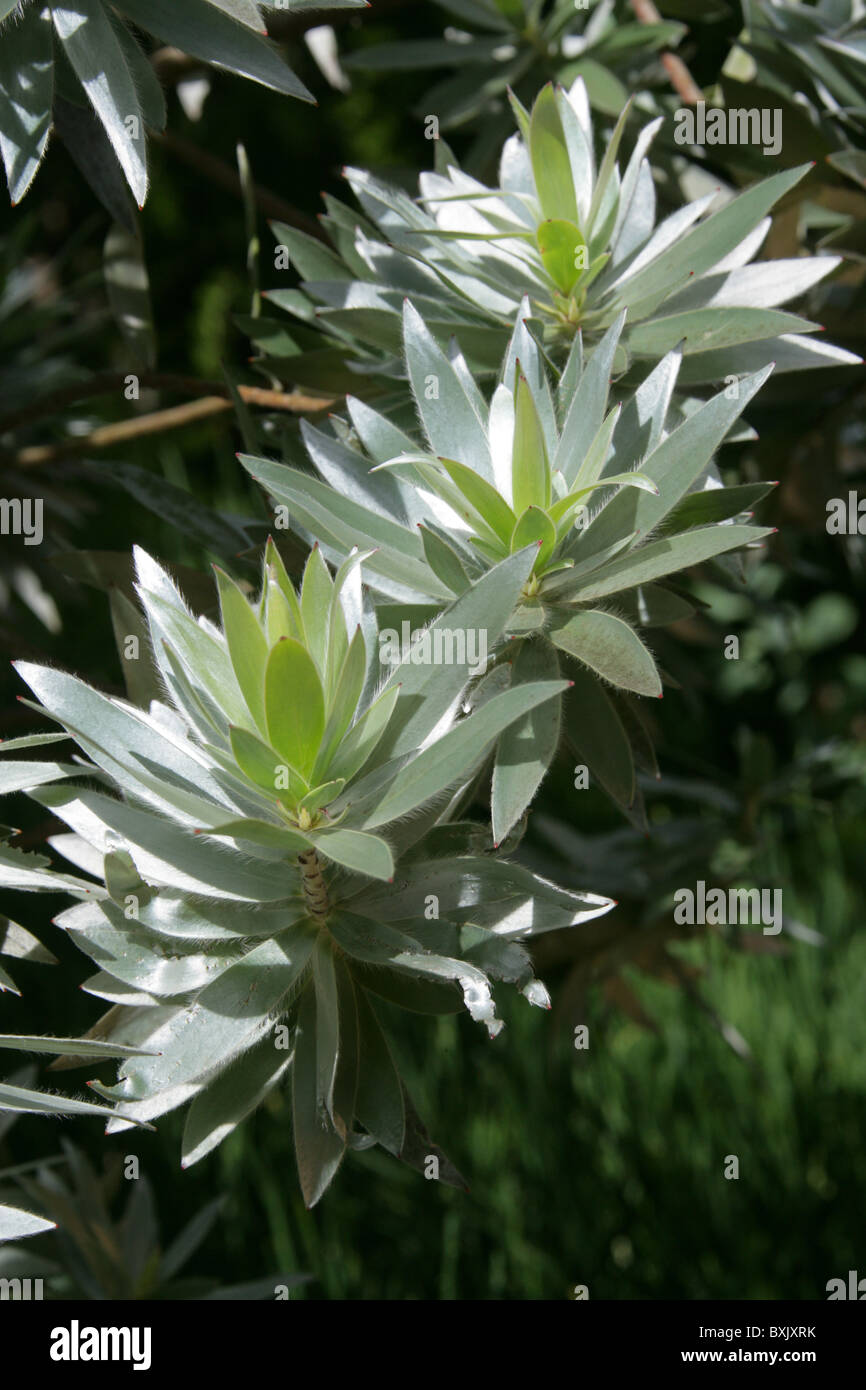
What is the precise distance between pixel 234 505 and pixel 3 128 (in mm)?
2498

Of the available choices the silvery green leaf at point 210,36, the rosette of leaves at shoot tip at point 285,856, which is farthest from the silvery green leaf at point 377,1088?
the silvery green leaf at point 210,36

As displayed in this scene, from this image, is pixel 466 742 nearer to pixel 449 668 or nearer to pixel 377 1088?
pixel 449 668

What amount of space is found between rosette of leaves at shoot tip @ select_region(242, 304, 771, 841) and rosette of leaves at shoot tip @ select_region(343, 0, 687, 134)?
0.57m

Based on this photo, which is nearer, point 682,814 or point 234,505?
point 682,814

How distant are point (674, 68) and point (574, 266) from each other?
0.46m

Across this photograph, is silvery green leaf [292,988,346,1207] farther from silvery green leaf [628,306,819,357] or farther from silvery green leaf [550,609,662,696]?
silvery green leaf [628,306,819,357]

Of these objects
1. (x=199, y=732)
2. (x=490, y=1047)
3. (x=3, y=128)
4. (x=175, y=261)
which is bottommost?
(x=490, y=1047)

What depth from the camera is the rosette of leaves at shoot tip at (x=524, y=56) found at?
3.92 ft

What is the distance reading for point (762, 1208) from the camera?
1980mm

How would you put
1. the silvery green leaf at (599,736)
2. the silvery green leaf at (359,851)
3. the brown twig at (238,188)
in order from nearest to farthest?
1. the silvery green leaf at (359,851)
2. the silvery green leaf at (599,736)
3. the brown twig at (238,188)

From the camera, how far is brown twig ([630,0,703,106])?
116 cm

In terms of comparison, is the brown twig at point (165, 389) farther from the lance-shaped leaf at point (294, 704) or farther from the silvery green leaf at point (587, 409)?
the lance-shaped leaf at point (294, 704)

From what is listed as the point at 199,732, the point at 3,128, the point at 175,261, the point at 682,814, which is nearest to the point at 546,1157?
the point at 682,814
